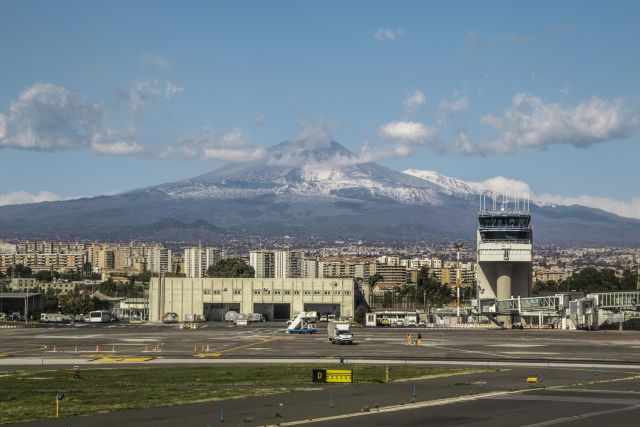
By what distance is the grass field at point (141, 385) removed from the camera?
50.3 m

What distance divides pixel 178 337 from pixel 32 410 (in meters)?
75.2

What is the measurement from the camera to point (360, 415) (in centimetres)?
4653

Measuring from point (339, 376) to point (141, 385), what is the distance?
12372 millimetres

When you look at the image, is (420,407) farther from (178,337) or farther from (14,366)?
(178,337)

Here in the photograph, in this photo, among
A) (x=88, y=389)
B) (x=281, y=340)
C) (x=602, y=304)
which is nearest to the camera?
(x=88, y=389)

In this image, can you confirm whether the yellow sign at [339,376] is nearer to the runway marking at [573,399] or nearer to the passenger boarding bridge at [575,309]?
the runway marking at [573,399]

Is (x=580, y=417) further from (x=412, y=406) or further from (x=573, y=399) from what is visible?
(x=412, y=406)

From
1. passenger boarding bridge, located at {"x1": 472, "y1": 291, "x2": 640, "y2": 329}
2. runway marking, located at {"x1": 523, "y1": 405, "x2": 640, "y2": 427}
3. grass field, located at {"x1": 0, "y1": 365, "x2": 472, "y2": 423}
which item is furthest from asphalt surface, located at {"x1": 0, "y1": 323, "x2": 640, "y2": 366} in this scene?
runway marking, located at {"x1": 523, "y1": 405, "x2": 640, "y2": 427}

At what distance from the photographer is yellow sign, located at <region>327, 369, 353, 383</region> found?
2241 inches

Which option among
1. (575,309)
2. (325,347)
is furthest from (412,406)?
Answer: (575,309)

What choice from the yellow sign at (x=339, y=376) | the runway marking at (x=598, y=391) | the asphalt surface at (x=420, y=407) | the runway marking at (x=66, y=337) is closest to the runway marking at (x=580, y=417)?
the asphalt surface at (x=420, y=407)

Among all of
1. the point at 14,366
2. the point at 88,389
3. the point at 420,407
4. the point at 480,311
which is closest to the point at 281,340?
the point at 14,366

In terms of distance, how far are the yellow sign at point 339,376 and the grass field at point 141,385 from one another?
8.06 ft

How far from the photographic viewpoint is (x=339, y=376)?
57688 mm
